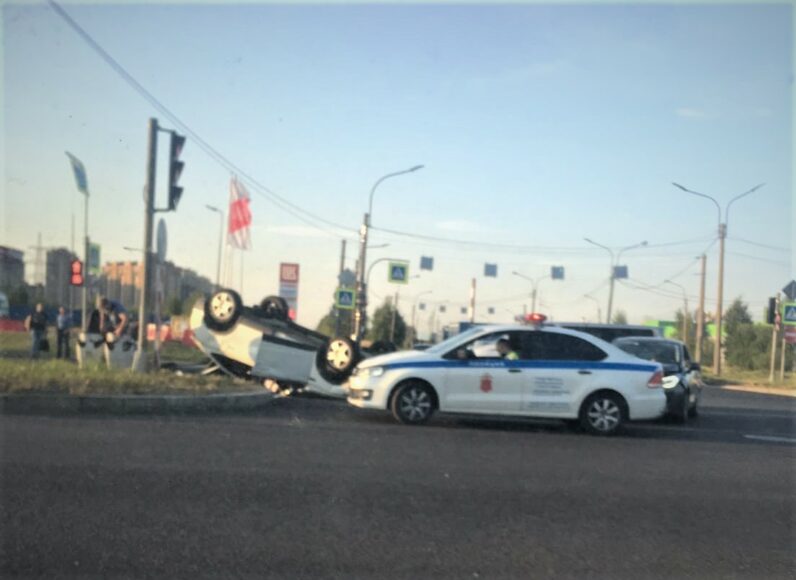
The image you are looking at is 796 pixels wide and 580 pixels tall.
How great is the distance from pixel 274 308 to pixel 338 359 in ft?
8.27

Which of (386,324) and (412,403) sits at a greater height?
(386,324)

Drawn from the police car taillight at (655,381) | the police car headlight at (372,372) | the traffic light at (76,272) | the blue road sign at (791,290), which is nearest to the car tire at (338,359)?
the police car headlight at (372,372)

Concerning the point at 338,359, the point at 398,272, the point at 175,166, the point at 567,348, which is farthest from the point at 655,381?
the point at 398,272

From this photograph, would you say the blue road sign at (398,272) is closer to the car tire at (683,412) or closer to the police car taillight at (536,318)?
the car tire at (683,412)

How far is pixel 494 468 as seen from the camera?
877cm

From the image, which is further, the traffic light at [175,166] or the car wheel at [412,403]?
the traffic light at [175,166]

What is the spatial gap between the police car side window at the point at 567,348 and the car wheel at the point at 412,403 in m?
1.83

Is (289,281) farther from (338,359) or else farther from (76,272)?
(338,359)

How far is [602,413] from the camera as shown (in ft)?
39.3

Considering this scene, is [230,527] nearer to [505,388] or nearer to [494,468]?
[494,468]

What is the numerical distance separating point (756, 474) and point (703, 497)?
1.86m

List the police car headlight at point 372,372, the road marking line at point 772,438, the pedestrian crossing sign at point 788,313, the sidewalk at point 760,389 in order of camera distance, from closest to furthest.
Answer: the police car headlight at point 372,372
the road marking line at point 772,438
the pedestrian crossing sign at point 788,313
the sidewalk at point 760,389

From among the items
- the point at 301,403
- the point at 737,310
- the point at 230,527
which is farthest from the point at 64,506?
the point at 737,310

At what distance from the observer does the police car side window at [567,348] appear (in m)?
12.1
